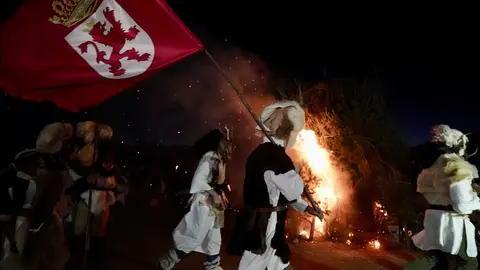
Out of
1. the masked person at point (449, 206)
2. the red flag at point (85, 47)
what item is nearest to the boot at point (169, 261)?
the red flag at point (85, 47)

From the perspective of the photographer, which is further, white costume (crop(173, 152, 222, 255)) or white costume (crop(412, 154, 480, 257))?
white costume (crop(173, 152, 222, 255))

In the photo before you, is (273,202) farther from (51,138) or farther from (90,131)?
(90,131)

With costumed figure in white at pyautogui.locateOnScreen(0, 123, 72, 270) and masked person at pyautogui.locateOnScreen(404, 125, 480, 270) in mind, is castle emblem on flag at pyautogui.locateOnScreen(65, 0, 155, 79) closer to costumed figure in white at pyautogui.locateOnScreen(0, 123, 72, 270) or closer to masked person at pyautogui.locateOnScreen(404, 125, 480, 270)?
costumed figure in white at pyautogui.locateOnScreen(0, 123, 72, 270)

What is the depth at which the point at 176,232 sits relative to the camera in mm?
5309

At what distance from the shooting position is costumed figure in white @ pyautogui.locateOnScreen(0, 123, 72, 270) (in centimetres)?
391

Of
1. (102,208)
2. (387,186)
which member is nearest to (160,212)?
(102,208)

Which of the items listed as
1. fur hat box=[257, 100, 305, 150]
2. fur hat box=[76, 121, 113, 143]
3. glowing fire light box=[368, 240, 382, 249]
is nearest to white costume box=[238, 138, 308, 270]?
fur hat box=[257, 100, 305, 150]

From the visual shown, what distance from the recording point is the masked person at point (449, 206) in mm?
4488

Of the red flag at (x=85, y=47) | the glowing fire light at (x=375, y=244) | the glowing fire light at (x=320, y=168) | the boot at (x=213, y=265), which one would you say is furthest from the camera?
the glowing fire light at (x=320, y=168)

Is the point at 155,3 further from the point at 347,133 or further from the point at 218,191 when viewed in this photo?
the point at 347,133

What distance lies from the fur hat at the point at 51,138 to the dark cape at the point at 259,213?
79.0 inches

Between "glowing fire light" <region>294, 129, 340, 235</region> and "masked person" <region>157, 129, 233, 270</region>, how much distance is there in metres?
3.17

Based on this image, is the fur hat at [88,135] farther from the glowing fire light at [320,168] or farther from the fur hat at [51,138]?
the glowing fire light at [320,168]

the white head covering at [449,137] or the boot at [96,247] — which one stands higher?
the white head covering at [449,137]
